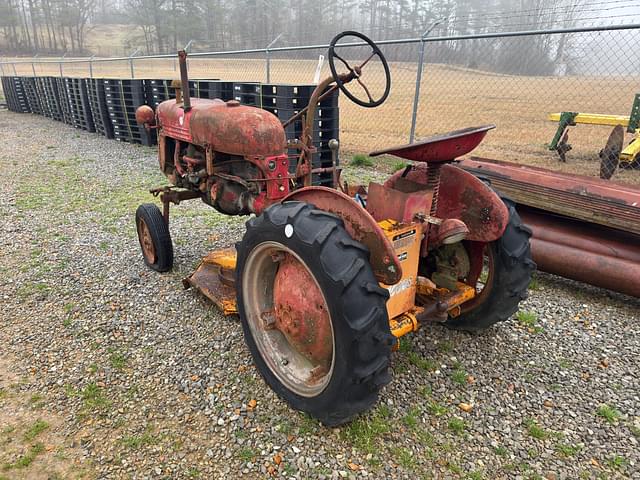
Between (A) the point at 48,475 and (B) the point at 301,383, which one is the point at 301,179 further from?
(A) the point at 48,475

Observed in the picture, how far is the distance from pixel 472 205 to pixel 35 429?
2.64m

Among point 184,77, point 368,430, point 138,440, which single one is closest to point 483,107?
point 184,77

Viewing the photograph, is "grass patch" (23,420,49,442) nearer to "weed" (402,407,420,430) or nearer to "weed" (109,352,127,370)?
"weed" (109,352,127,370)

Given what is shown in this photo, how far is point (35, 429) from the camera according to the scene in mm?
2316

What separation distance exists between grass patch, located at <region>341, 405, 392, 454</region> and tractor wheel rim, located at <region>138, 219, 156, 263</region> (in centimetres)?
249

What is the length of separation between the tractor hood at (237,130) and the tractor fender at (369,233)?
1.09 meters

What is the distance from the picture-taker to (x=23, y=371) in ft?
9.11

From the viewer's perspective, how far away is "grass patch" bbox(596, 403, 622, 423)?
2404 millimetres

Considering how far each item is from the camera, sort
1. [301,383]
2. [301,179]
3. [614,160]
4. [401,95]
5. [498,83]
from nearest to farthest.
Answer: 1. [301,383]
2. [301,179]
3. [614,160]
4. [401,95]
5. [498,83]

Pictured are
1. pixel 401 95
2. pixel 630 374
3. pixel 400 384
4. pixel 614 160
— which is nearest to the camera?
pixel 400 384

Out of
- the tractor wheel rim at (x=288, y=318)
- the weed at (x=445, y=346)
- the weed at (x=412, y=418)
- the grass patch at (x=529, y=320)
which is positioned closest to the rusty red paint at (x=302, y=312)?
the tractor wheel rim at (x=288, y=318)

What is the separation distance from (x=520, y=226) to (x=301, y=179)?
1712 mm

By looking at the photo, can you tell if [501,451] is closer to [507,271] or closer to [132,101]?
[507,271]

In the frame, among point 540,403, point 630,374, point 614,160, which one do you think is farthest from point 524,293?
point 614,160
